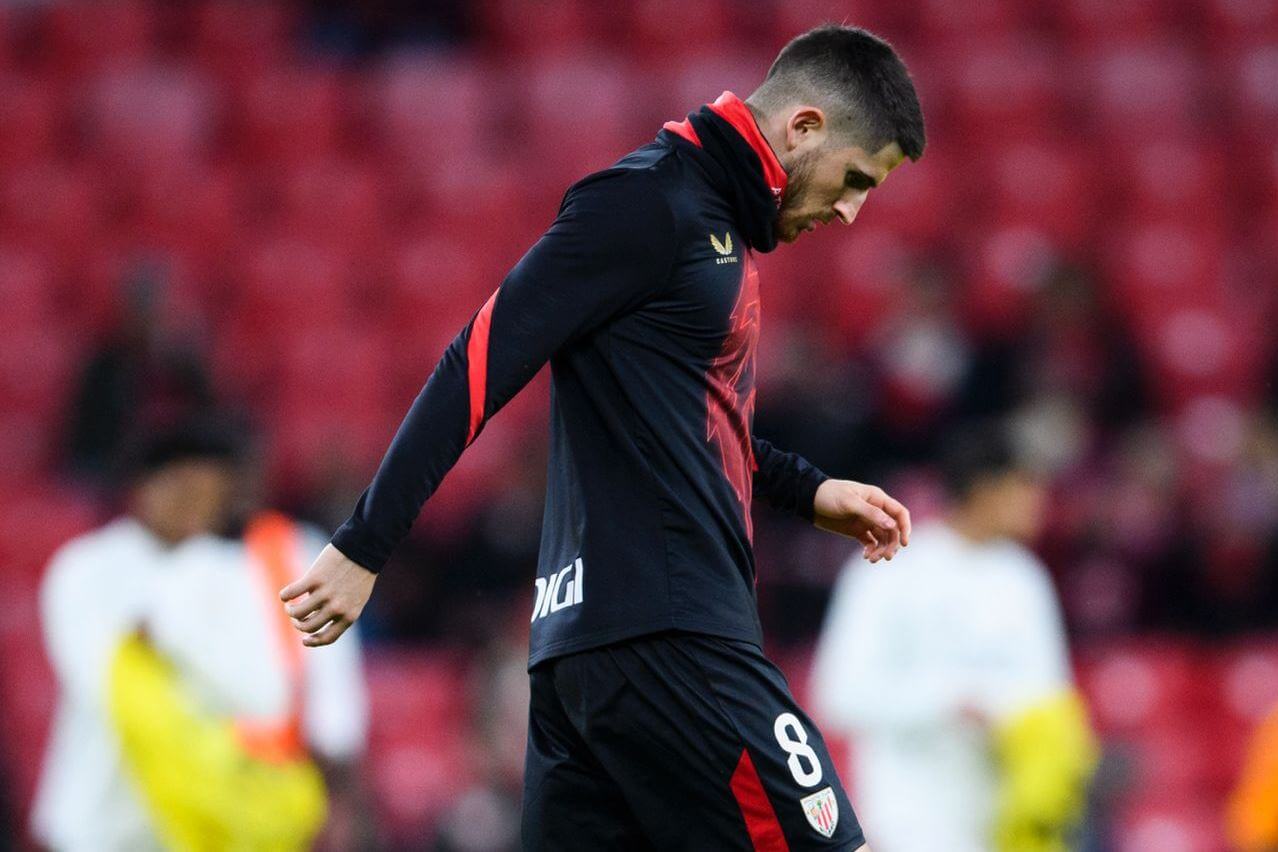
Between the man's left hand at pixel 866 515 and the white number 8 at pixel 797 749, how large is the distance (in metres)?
0.56

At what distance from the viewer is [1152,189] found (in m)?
10.9

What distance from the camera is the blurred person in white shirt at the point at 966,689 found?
599 cm

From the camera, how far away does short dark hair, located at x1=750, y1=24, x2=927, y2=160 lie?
10.7 feet

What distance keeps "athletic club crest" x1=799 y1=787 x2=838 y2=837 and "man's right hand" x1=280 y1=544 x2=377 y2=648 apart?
2.60 feet

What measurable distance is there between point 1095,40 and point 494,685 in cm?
656

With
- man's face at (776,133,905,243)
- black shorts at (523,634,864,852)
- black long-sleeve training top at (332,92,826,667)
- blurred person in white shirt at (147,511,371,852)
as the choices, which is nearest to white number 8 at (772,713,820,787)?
black shorts at (523,634,864,852)

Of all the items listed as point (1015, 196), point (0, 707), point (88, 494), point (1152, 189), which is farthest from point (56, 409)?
point (1152, 189)

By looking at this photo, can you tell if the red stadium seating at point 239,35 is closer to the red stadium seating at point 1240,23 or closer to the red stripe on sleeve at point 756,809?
the red stadium seating at point 1240,23

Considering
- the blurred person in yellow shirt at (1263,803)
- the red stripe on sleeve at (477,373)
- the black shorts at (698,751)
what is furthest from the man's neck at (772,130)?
the blurred person in yellow shirt at (1263,803)

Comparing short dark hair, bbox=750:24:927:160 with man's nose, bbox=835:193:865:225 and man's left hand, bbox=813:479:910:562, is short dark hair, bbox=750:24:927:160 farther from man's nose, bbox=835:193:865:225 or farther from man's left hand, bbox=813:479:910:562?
man's left hand, bbox=813:479:910:562

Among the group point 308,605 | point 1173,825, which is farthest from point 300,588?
point 1173,825

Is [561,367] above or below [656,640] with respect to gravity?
above

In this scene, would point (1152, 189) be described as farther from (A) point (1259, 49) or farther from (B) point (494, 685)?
(B) point (494, 685)

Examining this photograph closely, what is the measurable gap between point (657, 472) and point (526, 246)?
7.51 meters
